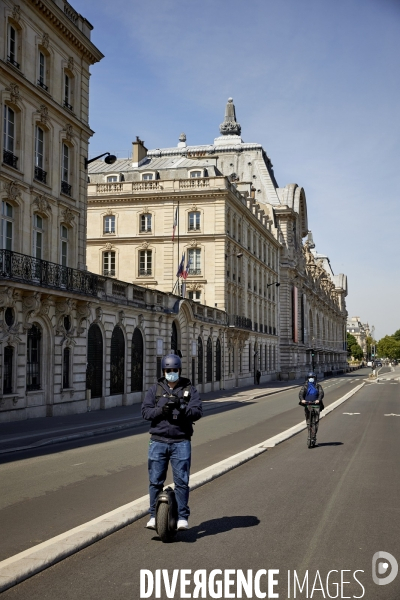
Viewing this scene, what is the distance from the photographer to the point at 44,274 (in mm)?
24125

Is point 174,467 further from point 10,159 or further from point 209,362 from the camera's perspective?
point 209,362

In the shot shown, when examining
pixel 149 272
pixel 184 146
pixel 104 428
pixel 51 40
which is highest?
pixel 184 146

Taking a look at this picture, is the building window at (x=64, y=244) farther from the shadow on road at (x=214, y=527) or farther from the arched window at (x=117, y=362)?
the shadow on road at (x=214, y=527)

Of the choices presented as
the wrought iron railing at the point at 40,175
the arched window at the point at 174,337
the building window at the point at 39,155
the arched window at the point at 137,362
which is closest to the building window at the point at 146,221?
the arched window at the point at 174,337

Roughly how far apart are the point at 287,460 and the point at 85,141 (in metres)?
20.8

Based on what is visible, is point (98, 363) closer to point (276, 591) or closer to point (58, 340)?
point (58, 340)

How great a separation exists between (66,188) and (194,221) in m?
24.3

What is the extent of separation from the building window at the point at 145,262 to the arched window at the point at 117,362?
21.1 metres

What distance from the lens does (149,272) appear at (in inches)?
2057

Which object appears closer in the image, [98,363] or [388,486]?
[388,486]

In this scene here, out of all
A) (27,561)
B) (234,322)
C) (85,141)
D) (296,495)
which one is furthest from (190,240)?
(27,561)

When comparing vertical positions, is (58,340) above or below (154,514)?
above

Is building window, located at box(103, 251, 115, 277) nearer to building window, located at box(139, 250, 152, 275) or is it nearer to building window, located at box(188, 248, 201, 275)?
building window, located at box(139, 250, 152, 275)

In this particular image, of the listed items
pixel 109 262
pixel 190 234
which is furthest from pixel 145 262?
pixel 190 234
